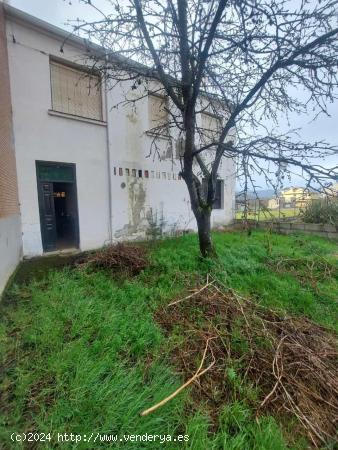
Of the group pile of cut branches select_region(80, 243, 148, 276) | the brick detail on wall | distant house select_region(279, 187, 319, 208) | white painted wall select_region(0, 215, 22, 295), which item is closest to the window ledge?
the brick detail on wall

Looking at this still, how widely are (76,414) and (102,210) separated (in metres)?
5.86

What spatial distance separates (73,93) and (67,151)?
153cm

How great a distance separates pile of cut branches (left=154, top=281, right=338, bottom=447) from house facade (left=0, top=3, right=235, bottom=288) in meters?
3.08

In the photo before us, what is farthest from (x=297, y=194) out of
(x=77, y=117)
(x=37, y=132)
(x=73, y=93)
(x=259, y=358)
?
(x=73, y=93)

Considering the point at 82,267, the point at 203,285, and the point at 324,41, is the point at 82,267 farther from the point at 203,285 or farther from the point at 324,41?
the point at 324,41

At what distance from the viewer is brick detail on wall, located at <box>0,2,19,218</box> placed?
437 centimetres

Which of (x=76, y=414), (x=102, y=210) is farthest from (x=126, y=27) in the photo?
(x=76, y=414)

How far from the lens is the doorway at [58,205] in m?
6.14

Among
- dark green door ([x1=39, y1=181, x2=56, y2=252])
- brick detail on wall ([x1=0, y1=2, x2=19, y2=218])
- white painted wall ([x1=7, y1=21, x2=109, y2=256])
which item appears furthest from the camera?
dark green door ([x1=39, y1=181, x2=56, y2=252])

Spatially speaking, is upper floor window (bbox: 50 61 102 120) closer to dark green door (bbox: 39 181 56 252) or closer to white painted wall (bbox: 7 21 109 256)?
white painted wall (bbox: 7 21 109 256)

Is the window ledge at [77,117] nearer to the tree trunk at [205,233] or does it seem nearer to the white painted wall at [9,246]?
the white painted wall at [9,246]

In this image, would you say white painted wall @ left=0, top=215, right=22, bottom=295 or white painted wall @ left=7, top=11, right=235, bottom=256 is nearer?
white painted wall @ left=0, top=215, right=22, bottom=295

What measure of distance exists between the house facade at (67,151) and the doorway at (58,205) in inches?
1.0

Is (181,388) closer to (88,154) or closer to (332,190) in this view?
(332,190)
